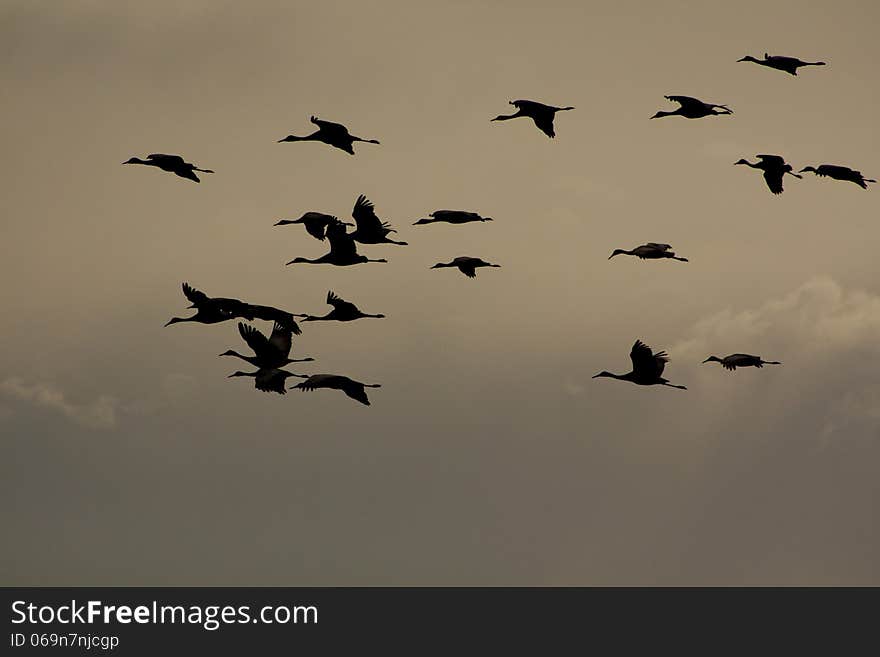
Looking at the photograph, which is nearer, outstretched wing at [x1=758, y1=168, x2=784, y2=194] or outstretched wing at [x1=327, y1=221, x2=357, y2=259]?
outstretched wing at [x1=327, y1=221, x2=357, y2=259]

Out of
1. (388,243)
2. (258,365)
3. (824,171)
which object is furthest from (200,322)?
(824,171)

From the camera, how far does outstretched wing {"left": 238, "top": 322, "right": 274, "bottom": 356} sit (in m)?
60.8

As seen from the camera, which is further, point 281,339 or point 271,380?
point 281,339

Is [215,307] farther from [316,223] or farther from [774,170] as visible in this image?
[774,170]

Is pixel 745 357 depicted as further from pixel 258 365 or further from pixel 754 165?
pixel 258 365

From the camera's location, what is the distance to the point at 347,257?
59.7 m

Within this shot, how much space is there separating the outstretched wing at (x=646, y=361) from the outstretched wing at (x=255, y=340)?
11.4 m

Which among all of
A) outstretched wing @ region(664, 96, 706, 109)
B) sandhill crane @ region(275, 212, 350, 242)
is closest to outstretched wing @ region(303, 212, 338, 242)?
sandhill crane @ region(275, 212, 350, 242)

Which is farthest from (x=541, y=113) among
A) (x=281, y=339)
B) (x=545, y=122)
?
(x=281, y=339)

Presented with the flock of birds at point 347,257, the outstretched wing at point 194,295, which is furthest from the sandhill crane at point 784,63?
the outstretched wing at point 194,295

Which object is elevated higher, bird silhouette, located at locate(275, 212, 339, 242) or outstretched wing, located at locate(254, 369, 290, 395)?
bird silhouette, located at locate(275, 212, 339, 242)

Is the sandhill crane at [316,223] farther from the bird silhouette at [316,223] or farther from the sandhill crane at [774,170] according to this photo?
the sandhill crane at [774,170]

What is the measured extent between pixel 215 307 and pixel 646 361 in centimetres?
1351

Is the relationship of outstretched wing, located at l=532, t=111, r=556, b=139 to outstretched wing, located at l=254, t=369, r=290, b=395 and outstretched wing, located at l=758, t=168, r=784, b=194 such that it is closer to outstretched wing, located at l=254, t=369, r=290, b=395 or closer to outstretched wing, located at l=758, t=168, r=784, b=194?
outstretched wing, located at l=758, t=168, r=784, b=194
